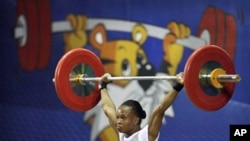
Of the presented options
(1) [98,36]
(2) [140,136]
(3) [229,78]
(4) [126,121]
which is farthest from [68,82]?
(1) [98,36]

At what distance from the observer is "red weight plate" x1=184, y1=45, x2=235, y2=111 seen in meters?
2.78

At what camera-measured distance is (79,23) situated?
188 inches

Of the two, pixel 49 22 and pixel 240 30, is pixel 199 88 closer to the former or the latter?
pixel 240 30

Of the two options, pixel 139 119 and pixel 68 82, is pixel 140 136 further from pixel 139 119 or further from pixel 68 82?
pixel 68 82

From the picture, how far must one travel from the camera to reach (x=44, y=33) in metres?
4.90

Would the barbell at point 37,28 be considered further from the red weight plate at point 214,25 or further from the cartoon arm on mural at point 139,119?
the cartoon arm on mural at point 139,119

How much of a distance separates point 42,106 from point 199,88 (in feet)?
7.74

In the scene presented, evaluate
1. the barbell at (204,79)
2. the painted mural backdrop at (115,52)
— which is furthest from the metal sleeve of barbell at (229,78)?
the painted mural backdrop at (115,52)

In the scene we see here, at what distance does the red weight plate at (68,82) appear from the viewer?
3.35 meters

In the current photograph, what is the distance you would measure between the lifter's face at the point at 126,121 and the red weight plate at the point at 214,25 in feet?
4.89

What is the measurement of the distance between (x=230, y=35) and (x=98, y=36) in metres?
1.17

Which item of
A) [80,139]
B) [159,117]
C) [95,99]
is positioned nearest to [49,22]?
[80,139]

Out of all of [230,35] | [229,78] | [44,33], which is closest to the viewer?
[229,78]

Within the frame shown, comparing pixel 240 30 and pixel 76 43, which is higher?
pixel 76 43
